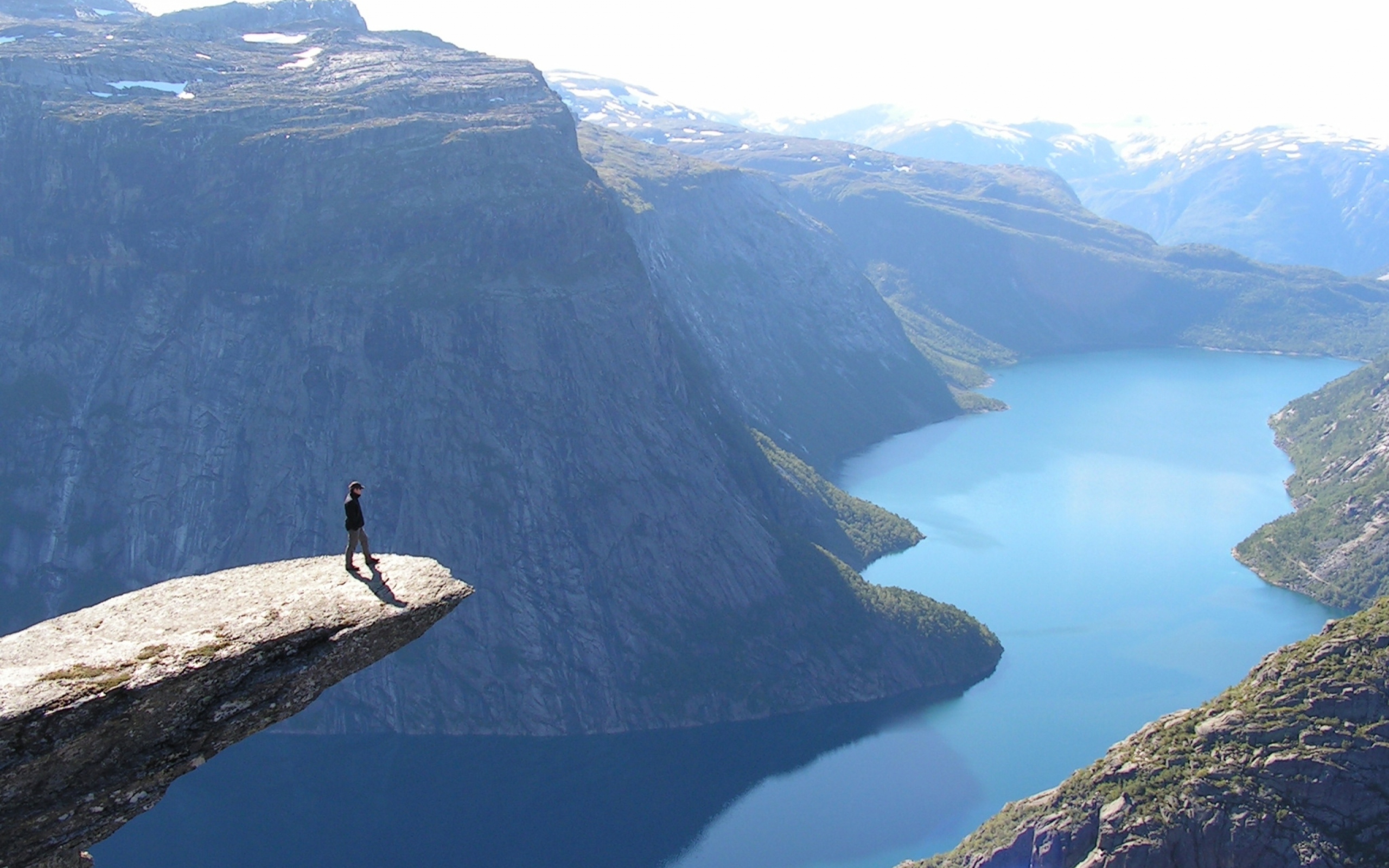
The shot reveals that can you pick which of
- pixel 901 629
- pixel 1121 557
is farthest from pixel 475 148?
pixel 1121 557

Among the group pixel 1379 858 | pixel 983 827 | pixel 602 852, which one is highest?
pixel 1379 858

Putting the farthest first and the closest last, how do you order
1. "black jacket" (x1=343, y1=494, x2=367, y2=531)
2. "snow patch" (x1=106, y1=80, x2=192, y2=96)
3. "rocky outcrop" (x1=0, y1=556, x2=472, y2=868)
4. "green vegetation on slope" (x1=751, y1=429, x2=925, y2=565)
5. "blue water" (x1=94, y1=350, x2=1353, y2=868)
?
"green vegetation on slope" (x1=751, y1=429, x2=925, y2=565) → "snow patch" (x1=106, y1=80, x2=192, y2=96) → "blue water" (x1=94, y1=350, x2=1353, y2=868) → "black jacket" (x1=343, y1=494, x2=367, y2=531) → "rocky outcrop" (x1=0, y1=556, x2=472, y2=868)

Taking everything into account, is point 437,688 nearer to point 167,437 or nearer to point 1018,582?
point 167,437

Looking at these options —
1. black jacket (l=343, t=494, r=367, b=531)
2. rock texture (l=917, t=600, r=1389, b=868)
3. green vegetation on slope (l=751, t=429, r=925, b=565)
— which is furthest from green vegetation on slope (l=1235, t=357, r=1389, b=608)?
black jacket (l=343, t=494, r=367, b=531)

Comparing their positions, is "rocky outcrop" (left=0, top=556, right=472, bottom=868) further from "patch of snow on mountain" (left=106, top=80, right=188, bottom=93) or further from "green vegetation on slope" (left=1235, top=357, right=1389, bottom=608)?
"patch of snow on mountain" (left=106, top=80, right=188, bottom=93)

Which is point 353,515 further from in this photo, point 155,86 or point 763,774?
point 155,86

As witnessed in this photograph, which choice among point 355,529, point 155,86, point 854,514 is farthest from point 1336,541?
point 155,86

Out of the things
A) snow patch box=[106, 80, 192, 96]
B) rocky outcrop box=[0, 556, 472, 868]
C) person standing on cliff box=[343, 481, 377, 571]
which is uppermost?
snow patch box=[106, 80, 192, 96]
